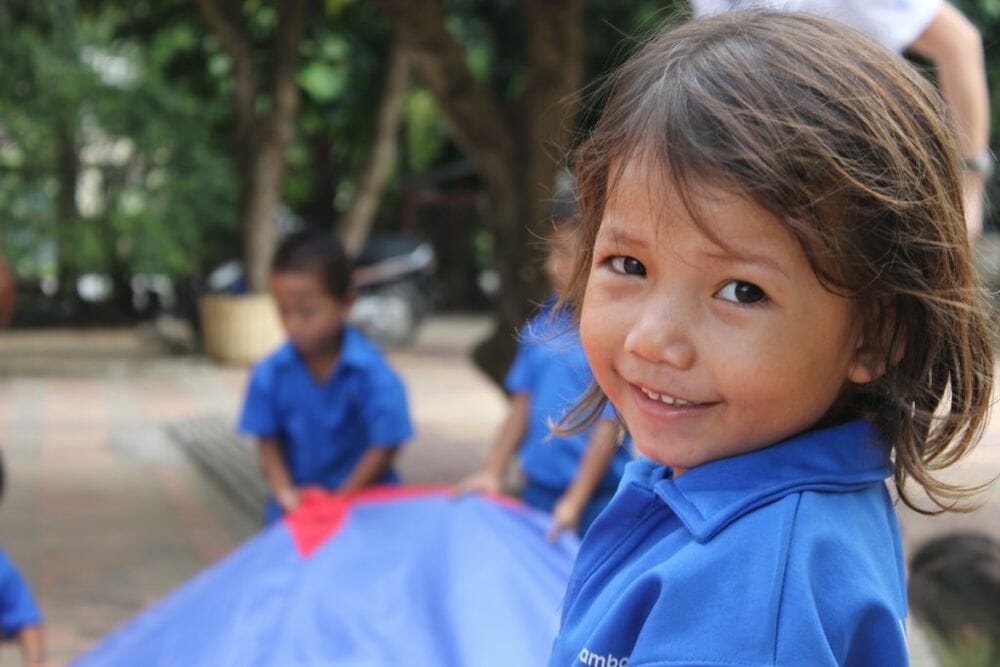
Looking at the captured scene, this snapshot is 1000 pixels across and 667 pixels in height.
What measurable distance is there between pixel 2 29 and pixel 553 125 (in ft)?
16.5

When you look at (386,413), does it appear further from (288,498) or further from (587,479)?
(587,479)

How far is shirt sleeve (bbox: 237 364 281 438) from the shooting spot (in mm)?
4289

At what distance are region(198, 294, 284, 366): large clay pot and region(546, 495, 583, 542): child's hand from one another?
920cm

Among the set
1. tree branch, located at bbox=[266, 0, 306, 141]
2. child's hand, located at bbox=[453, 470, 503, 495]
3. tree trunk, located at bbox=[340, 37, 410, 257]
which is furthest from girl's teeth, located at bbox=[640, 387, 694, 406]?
tree trunk, located at bbox=[340, 37, 410, 257]

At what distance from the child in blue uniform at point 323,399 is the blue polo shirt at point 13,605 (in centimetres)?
120

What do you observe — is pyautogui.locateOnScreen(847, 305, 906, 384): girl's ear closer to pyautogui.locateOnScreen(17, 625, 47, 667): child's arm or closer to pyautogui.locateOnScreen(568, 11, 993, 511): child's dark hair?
pyautogui.locateOnScreen(568, 11, 993, 511): child's dark hair

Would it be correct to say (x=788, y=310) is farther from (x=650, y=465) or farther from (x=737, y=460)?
(x=650, y=465)

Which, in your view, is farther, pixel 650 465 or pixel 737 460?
pixel 650 465

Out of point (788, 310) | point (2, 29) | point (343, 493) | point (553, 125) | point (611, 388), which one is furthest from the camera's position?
point (2, 29)

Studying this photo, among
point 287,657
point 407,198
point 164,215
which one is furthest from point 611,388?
point 407,198

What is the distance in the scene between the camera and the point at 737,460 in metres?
1.28

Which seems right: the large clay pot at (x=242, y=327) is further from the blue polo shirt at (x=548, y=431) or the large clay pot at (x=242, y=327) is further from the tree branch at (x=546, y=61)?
the blue polo shirt at (x=548, y=431)

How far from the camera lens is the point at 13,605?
9.86ft

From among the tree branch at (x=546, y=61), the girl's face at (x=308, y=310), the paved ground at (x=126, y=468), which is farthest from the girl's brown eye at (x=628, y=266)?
the tree branch at (x=546, y=61)
